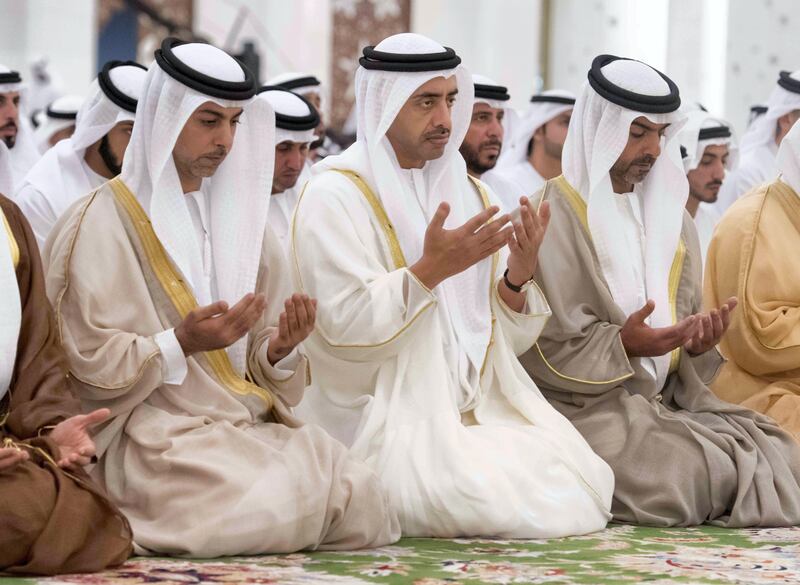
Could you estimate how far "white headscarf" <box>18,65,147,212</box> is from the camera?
21.5 feet

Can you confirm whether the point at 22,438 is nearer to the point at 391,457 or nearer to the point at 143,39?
the point at 391,457

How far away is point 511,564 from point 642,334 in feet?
4.28

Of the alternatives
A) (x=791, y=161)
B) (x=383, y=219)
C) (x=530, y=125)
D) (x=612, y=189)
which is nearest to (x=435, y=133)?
(x=383, y=219)

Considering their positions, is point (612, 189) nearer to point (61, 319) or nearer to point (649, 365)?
point (649, 365)

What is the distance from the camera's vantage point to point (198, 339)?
4648 millimetres

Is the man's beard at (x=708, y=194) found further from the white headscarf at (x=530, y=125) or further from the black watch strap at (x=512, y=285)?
the black watch strap at (x=512, y=285)

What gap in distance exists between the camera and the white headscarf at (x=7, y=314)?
14.5ft

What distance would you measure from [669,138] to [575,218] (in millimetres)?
488

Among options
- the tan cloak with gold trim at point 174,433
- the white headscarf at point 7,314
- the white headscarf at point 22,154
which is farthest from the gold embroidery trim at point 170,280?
the white headscarf at point 22,154

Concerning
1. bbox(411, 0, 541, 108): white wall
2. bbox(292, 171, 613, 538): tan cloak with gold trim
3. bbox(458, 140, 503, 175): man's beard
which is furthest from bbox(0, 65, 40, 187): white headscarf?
bbox(411, 0, 541, 108): white wall

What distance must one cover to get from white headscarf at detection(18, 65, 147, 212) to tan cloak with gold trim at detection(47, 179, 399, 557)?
5.44ft

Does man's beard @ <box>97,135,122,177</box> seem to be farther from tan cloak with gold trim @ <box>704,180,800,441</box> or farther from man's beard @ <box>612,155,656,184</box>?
tan cloak with gold trim @ <box>704,180,800,441</box>

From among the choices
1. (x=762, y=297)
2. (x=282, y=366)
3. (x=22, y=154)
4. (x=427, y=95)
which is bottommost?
(x=282, y=366)

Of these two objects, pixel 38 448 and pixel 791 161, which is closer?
pixel 38 448
